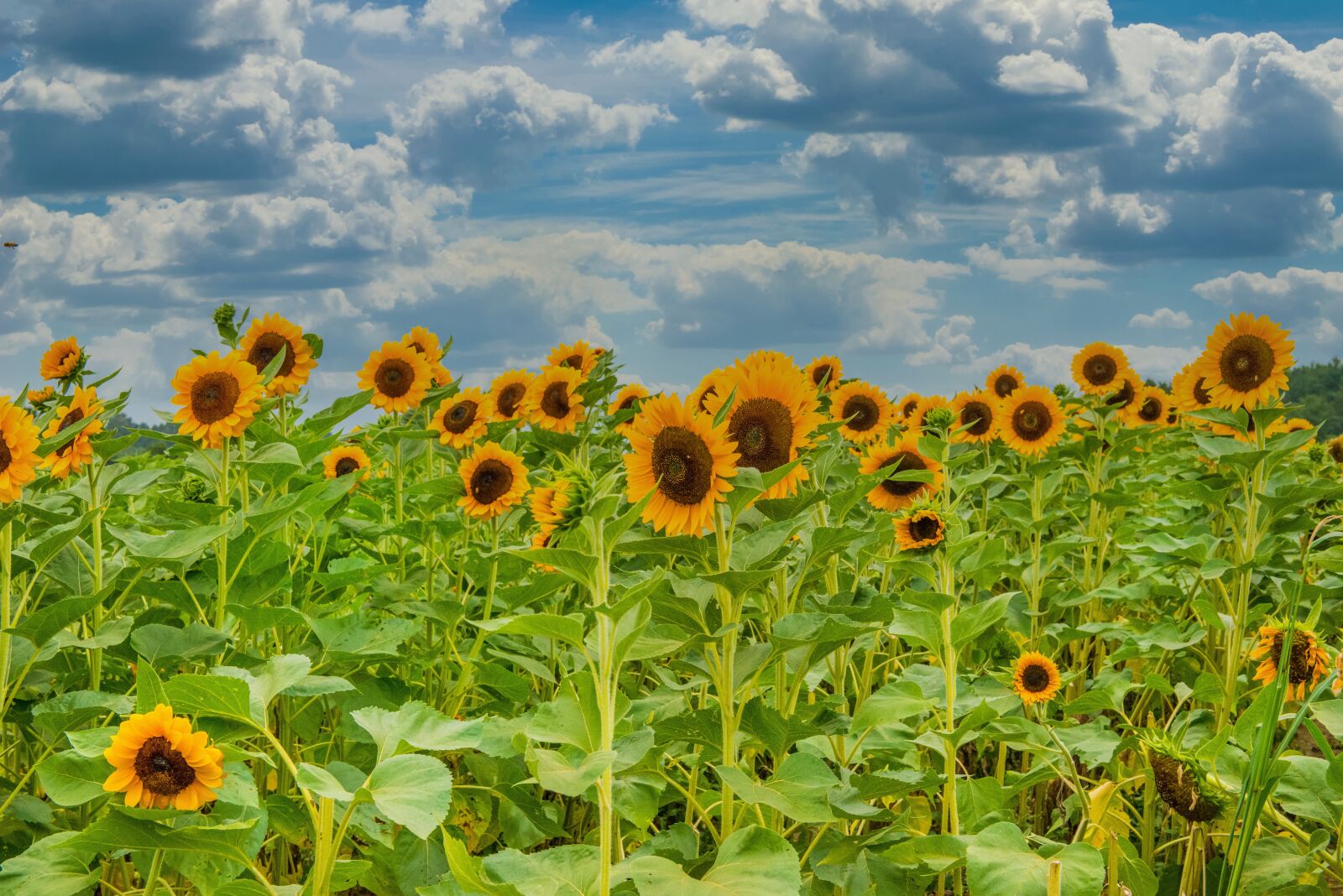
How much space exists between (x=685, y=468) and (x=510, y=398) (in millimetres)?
2648

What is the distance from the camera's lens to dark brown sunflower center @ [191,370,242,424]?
2809mm

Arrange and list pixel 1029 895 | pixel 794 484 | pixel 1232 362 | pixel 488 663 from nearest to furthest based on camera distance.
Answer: pixel 1029 895
pixel 794 484
pixel 488 663
pixel 1232 362

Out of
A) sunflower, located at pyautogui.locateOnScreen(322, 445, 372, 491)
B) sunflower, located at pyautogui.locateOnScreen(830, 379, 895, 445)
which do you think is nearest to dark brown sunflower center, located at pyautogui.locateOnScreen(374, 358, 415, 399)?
sunflower, located at pyautogui.locateOnScreen(322, 445, 372, 491)

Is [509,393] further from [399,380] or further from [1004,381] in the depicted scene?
[1004,381]

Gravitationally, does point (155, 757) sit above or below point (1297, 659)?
above

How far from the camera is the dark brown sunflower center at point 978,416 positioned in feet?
16.2

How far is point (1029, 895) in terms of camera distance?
175 centimetres

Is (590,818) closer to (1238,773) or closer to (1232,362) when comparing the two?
(1238,773)

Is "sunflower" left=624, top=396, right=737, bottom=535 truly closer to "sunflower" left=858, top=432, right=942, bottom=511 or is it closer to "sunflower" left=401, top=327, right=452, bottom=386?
"sunflower" left=858, top=432, right=942, bottom=511

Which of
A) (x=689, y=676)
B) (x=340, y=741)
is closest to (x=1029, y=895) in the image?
(x=689, y=676)

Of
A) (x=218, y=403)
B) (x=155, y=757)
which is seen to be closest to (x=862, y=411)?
(x=218, y=403)

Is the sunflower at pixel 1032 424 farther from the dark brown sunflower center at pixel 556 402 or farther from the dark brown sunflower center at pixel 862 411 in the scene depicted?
the dark brown sunflower center at pixel 556 402

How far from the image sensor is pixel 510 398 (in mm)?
4488

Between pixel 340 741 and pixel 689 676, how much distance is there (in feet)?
2.84
